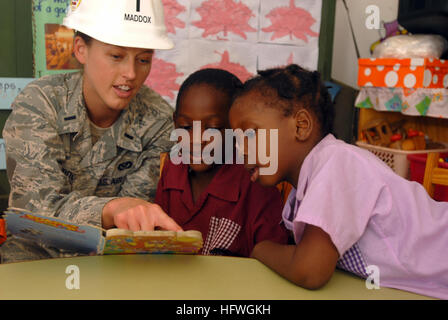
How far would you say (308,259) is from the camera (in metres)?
0.78

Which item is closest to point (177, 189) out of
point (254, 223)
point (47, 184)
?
point (254, 223)

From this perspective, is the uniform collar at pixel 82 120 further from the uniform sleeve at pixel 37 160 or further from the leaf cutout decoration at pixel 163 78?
the leaf cutout decoration at pixel 163 78

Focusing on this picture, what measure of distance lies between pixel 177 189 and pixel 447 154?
1429 millimetres

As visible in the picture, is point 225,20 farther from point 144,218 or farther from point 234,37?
point 144,218

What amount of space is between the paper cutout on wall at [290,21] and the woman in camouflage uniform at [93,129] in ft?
5.37

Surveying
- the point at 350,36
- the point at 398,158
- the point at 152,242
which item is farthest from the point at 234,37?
the point at 152,242

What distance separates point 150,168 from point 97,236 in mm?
738

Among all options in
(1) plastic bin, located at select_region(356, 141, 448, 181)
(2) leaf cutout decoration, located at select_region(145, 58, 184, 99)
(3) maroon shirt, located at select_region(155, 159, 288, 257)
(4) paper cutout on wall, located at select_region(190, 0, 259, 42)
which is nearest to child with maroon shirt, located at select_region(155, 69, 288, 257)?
(3) maroon shirt, located at select_region(155, 159, 288, 257)

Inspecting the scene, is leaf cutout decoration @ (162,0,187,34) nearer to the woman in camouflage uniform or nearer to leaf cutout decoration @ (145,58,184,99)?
leaf cutout decoration @ (145,58,184,99)

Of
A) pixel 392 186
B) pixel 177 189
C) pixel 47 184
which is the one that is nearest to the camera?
pixel 392 186

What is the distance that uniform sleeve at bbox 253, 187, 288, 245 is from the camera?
121 centimetres

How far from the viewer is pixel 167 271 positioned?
79cm
